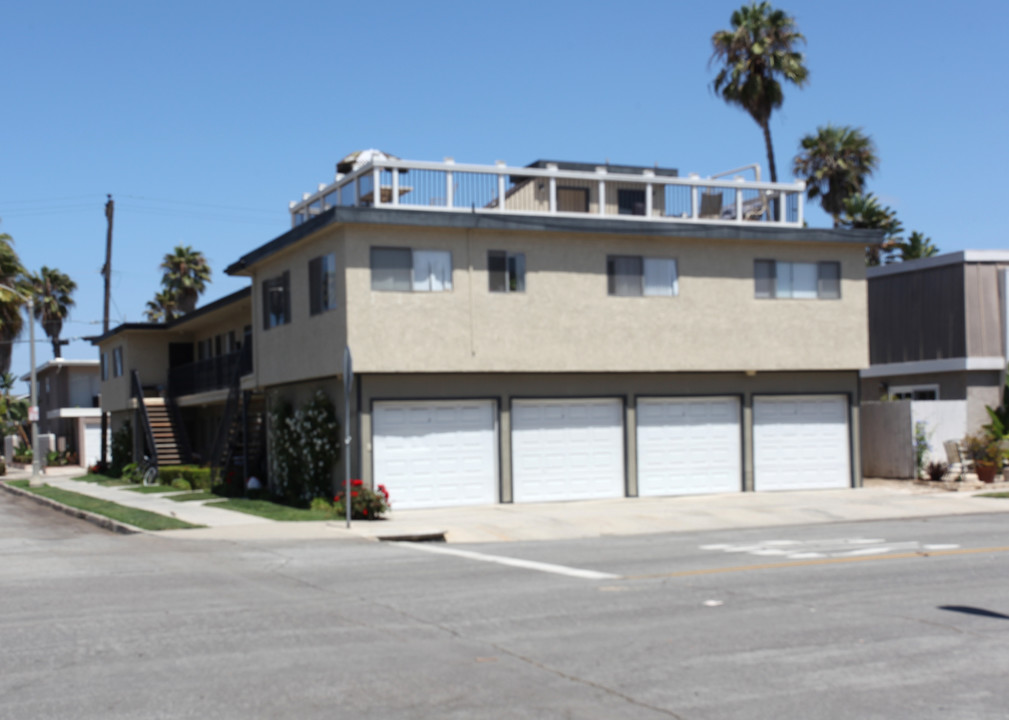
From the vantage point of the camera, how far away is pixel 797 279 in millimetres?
26188

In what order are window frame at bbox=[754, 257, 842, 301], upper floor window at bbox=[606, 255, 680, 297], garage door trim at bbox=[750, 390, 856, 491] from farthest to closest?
garage door trim at bbox=[750, 390, 856, 491]
window frame at bbox=[754, 257, 842, 301]
upper floor window at bbox=[606, 255, 680, 297]

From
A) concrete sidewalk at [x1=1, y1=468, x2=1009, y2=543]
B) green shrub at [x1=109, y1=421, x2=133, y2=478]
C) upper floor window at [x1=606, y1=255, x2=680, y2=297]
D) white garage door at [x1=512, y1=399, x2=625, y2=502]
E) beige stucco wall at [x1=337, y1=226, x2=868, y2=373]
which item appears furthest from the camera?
green shrub at [x1=109, y1=421, x2=133, y2=478]

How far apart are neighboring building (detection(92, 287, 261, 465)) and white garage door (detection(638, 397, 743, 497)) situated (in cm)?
1113

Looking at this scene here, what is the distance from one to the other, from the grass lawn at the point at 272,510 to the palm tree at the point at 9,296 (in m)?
22.6

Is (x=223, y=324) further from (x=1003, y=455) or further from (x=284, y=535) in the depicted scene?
(x=1003, y=455)

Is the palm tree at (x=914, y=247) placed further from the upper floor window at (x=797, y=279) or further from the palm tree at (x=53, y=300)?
the palm tree at (x=53, y=300)

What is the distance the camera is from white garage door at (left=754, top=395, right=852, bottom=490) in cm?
2609

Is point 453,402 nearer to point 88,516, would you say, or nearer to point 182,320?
point 88,516

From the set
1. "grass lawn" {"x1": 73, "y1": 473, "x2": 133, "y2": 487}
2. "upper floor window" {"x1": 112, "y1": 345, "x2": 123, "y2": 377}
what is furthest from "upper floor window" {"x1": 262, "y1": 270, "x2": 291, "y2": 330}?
"upper floor window" {"x1": 112, "y1": 345, "x2": 123, "y2": 377}

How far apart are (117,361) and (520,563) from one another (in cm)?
3153

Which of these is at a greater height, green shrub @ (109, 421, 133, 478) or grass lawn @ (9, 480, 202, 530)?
green shrub @ (109, 421, 133, 478)

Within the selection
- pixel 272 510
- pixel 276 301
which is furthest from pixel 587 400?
pixel 276 301

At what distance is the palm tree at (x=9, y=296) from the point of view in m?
45.3

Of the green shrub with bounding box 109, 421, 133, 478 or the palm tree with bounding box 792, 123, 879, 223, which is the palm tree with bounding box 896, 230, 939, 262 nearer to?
the palm tree with bounding box 792, 123, 879, 223
